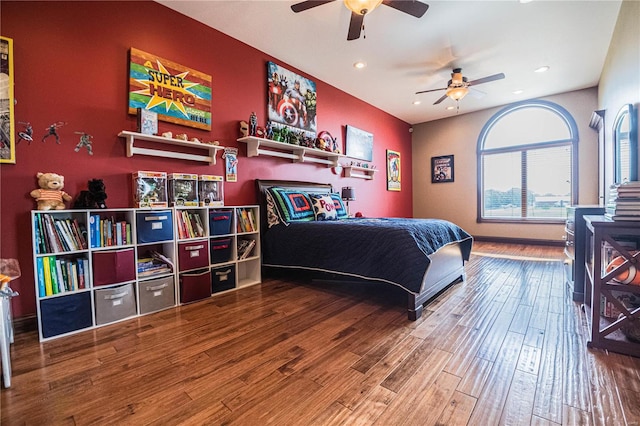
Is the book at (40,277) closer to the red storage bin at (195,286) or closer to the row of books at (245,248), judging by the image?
the red storage bin at (195,286)

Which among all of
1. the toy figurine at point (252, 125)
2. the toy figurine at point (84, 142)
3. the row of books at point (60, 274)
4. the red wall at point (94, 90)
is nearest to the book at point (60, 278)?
the row of books at point (60, 274)

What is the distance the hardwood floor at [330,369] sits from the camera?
120 cm

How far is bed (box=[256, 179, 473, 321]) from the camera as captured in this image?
2.22m

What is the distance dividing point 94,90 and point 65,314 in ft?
5.90


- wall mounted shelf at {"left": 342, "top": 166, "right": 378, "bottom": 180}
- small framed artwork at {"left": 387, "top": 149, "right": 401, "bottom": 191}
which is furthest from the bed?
small framed artwork at {"left": 387, "top": 149, "right": 401, "bottom": 191}

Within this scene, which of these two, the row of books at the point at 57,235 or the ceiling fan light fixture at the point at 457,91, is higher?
the ceiling fan light fixture at the point at 457,91

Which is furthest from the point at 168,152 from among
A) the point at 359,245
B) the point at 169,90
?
the point at 359,245

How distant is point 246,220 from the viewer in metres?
3.11

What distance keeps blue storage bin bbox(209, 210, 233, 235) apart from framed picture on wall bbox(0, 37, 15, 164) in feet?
4.73

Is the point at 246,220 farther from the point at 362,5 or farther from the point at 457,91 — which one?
the point at 457,91

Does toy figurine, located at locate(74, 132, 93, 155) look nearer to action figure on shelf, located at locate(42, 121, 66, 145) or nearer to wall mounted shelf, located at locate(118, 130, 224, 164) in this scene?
action figure on shelf, located at locate(42, 121, 66, 145)

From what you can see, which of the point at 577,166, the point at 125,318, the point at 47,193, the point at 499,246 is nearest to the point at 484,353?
the point at 125,318

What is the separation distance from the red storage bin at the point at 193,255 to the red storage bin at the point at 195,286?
0.07 meters

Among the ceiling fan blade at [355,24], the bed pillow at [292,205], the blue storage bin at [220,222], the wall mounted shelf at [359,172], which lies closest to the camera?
the ceiling fan blade at [355,24]
